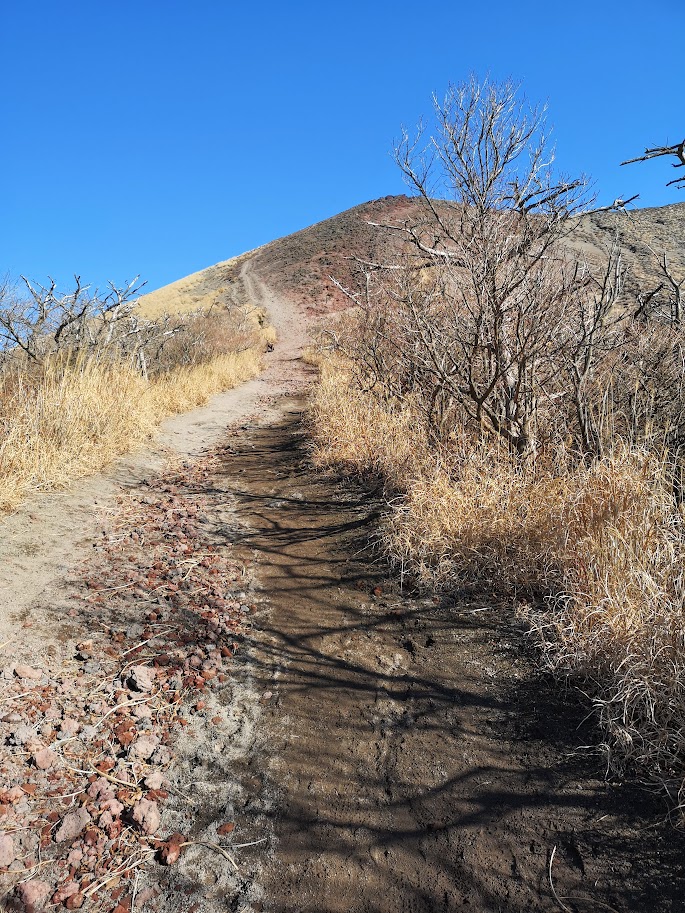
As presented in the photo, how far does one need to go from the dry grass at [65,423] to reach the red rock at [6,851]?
105 inches

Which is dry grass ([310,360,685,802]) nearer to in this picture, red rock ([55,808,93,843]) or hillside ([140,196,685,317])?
red rock ([55,808,93,843])

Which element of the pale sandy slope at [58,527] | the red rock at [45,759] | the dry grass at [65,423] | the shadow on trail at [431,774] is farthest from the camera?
the dry grass at [65,423]

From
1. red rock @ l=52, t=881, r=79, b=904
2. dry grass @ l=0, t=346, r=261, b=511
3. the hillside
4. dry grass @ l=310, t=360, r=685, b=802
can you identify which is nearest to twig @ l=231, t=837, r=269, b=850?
red rock @ l=52, t=881, r=79, b=904

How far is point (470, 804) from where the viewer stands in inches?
76.8

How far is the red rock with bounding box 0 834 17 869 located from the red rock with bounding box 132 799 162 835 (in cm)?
35

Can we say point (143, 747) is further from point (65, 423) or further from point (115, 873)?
point (65, 423)

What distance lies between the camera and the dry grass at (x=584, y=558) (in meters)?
2.07

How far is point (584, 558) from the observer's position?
2861mm

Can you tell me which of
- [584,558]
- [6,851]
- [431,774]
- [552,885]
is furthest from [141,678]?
[584,558]

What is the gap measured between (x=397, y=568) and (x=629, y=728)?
6.03ft

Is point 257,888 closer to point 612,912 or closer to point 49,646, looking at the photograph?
point 612,912

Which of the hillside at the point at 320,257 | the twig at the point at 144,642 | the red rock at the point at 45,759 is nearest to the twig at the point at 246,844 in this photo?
the red rock at the point at 45,759

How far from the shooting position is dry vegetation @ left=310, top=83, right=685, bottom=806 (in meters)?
2.28

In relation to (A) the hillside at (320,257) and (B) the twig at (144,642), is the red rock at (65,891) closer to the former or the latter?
(B) the twig at (144,642)
